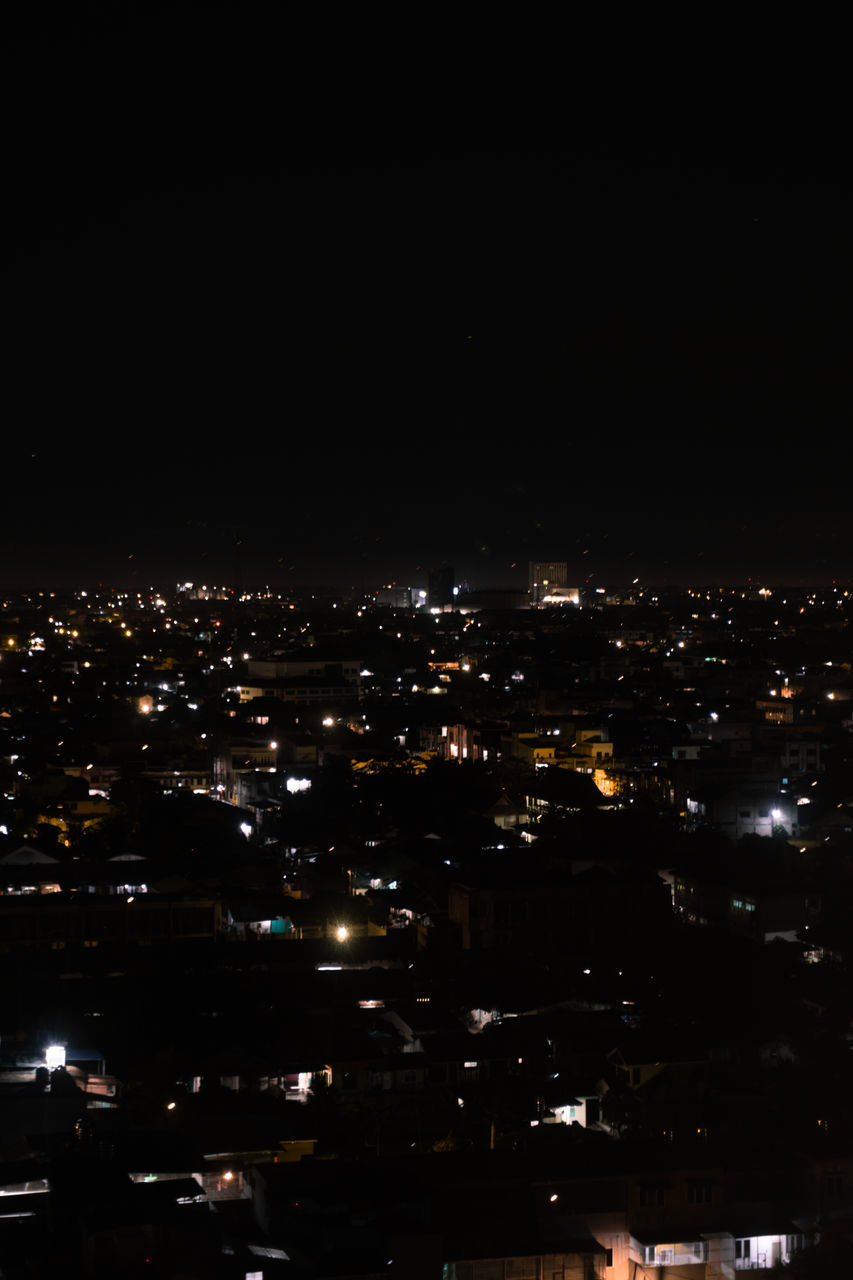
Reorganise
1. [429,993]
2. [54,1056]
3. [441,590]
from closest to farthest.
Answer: [54,1056]
[429,993]
[441,590]

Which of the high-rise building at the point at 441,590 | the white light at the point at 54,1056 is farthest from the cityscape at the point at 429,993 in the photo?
the high-rise building at the point at 441,590

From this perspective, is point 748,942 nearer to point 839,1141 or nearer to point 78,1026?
point 839,1141

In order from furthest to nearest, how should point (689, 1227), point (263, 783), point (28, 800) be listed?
1. point (263, 783)
2. point (28, 800)
3. point (689, 1227)

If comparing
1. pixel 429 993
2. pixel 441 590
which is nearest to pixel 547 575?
pixel 441 590

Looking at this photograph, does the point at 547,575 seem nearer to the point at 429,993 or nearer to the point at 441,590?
the point at 441,590

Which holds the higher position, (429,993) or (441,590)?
(441,590)

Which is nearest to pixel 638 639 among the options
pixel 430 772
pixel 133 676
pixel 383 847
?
pixel 133 676
